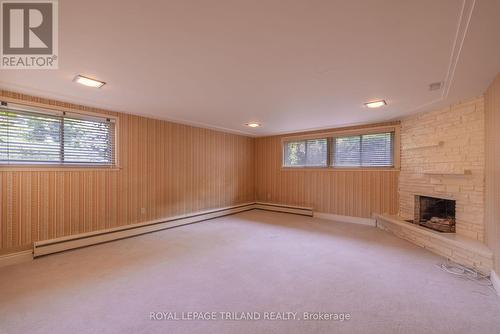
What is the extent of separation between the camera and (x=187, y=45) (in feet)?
6.41

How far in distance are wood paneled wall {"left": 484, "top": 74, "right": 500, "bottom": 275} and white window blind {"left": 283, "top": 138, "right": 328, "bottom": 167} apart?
317 cm

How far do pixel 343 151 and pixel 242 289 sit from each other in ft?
14.3

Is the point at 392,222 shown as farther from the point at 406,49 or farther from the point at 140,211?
the point at 140,211

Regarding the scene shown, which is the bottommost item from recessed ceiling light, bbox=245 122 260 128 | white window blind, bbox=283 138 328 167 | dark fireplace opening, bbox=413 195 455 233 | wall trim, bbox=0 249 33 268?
wall trim, bbox=0 249 33 268

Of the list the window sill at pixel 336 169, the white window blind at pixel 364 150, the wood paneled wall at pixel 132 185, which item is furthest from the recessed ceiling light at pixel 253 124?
the white window blind at pixel 364 150

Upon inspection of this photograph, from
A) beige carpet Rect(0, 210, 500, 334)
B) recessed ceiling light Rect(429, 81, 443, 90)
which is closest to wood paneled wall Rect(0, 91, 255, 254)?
beige carpet Rect(0, 210, 500, 334)

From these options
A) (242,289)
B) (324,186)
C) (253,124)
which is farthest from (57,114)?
(324,186)

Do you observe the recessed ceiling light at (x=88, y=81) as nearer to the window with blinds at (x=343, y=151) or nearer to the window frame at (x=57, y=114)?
the window frame at (x=57, y=114)

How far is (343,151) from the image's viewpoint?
557 cm

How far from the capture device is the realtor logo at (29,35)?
5.15ft

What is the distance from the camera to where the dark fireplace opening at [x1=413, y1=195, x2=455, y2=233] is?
3.68 meters

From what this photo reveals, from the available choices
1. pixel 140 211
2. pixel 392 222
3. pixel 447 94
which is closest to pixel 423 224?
pixel 392 222

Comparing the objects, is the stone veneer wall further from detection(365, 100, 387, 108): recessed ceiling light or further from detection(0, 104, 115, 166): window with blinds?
detection(0, 104, 115, 166): window with blinds

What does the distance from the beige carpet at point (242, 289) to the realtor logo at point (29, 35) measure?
232 centimetres
